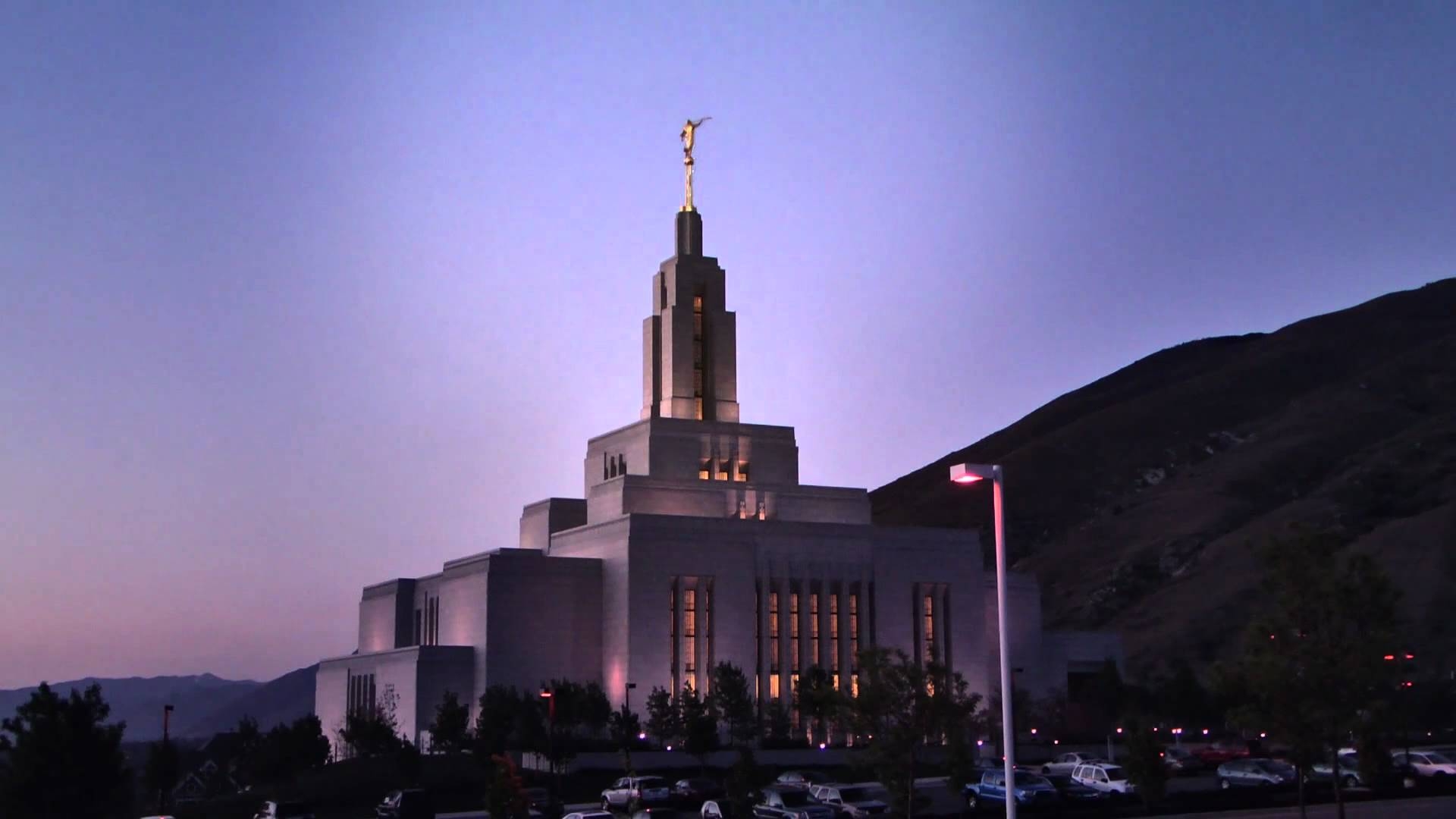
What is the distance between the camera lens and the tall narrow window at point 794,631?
8769 cm

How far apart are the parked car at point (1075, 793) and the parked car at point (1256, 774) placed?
504 cm

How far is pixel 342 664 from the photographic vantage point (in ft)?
327

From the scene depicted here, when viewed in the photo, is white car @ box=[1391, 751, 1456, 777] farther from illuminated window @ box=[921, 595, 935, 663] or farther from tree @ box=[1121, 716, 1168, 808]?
illuminated window @ box=[921, 595, 935, 663]

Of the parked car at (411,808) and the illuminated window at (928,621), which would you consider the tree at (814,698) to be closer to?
the illuminated window at (928,621)

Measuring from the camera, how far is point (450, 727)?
77.5 meters

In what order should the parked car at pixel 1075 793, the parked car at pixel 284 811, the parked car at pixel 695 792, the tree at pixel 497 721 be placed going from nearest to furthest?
the parked car at pixel 1075 793 → the parked car at pixel 284 811 → the parked car at pixel 695 792 → the tree at pixel 497 721

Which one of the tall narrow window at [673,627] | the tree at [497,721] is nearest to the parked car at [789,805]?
the tree at [497,721]

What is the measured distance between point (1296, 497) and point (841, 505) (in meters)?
124

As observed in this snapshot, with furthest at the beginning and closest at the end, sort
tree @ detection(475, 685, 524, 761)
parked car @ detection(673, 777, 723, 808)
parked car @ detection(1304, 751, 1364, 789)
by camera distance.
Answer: tree @ detection(475, 685, 524, 761), parked car @ detection(673, 777, 723, 808), parked car @ detection(1304, 751, 1364, 789)

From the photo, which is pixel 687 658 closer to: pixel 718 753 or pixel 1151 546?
pixel 718 753

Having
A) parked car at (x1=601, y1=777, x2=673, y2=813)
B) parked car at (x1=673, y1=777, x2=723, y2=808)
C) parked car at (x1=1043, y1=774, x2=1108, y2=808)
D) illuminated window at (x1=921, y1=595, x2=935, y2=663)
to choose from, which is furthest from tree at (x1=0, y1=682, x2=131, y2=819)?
illuminated window at (x1=921, y1=595, x2=935, y2=663)

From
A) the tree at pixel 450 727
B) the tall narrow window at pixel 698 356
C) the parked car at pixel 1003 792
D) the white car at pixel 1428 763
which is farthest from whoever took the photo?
the tall narrow window at pixel 698 356

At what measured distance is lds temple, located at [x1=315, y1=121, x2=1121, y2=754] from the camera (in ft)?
282

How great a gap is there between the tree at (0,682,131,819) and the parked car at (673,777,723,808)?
2041 cm
